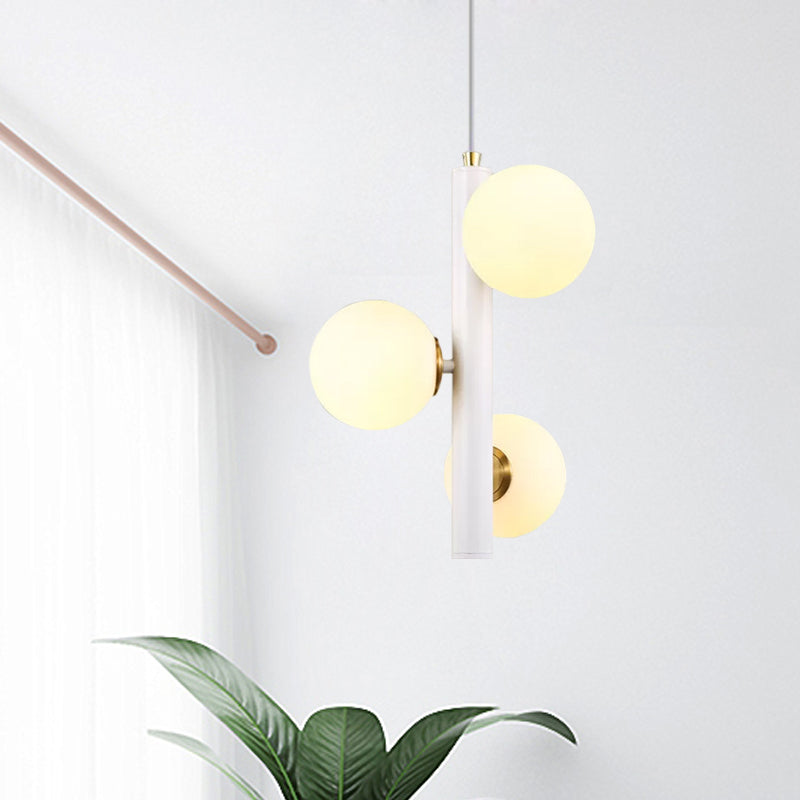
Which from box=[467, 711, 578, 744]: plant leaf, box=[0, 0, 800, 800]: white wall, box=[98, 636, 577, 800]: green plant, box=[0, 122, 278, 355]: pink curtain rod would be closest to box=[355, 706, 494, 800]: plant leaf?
box=[98, 636, 577, 800]: green plant

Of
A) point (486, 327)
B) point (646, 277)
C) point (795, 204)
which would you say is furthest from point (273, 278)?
point (486, 327)

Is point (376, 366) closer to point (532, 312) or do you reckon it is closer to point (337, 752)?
point (337, 752)

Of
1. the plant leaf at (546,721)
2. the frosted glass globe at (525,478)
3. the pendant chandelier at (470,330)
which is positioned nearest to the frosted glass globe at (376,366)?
the pendant chandelier at (470,330)

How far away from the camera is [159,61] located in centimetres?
177

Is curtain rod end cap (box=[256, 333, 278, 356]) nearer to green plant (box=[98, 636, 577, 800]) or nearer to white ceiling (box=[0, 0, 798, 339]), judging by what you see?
white ceiling (box=[0, 0, 798, 339])

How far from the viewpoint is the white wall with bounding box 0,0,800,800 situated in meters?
1.76

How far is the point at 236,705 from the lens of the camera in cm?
163

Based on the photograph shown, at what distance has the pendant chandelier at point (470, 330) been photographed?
2.91ft

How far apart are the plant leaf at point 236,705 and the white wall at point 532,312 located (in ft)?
2.31

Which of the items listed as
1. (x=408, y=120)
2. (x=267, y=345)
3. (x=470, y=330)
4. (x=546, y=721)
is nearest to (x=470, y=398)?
(x=470, y=330)

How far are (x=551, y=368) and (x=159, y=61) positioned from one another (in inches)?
38.0

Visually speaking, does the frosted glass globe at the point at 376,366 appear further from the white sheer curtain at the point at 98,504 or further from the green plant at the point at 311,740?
the white sheer curtain at the point at 98,504

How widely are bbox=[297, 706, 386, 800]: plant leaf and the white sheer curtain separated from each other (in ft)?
1.71

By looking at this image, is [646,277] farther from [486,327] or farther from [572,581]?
[486,327]
